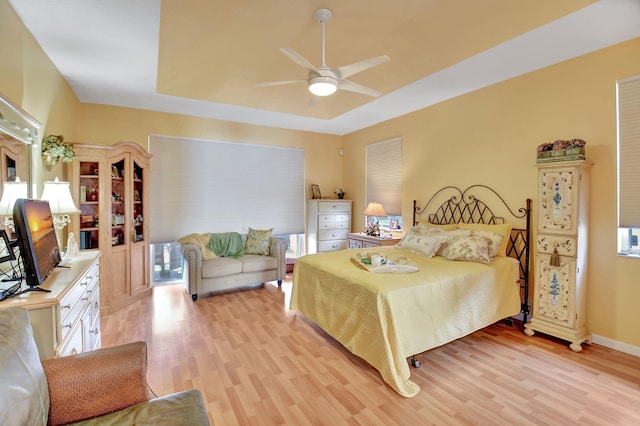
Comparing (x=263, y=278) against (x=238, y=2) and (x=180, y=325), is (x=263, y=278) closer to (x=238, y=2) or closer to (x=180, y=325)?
(x=180, y=325)

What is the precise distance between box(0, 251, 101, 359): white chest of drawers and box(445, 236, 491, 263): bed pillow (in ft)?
10.8

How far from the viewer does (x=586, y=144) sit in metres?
2.99

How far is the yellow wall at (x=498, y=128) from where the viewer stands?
2.74m

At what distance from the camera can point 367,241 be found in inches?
197

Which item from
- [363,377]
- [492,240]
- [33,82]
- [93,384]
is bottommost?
[363,377]

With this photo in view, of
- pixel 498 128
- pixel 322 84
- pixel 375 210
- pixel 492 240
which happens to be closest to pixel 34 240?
pixel 322 84

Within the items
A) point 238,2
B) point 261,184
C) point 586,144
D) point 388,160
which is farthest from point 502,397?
point 261,184

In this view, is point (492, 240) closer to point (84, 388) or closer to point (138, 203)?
point (84, 388)

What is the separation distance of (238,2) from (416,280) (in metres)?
2.65

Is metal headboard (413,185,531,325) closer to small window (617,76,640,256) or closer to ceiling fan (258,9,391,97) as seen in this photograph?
small window (617,76,640,256)

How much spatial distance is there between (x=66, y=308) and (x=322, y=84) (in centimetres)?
239

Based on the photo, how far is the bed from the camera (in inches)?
91.2

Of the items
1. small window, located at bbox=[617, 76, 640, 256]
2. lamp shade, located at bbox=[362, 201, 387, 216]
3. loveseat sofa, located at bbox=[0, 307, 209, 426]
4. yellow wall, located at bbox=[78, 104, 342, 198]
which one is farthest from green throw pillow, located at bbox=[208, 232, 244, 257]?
small window, located at bbox=[617, 76, 640, 256]

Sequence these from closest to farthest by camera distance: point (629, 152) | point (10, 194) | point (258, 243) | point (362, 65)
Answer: point (10, 194) → point (362, 65) → point (629, 152) → point (258, 243)
